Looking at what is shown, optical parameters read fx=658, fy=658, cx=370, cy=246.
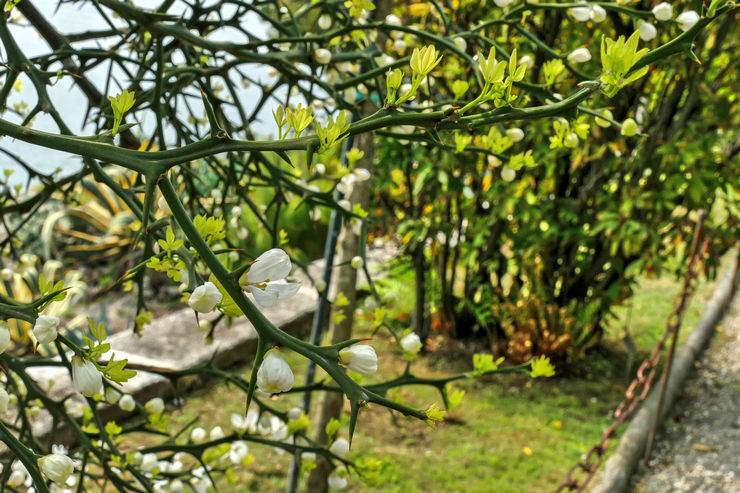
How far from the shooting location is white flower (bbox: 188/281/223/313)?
1.95 feet

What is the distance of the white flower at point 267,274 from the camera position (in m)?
0.59

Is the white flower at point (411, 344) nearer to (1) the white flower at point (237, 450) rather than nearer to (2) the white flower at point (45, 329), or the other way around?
(2) the white flower at point (45, 329)

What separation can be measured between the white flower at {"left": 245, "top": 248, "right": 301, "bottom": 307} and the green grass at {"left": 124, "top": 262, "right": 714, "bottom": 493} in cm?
168

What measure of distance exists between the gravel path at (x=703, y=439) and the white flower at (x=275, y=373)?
250cm

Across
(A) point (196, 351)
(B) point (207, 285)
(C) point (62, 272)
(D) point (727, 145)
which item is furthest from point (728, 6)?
(C) point (62, 272)

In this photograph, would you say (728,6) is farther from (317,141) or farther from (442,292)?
(442,292)

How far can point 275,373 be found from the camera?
1.96ft

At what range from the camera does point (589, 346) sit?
3.97m

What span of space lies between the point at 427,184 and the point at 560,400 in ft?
4.53

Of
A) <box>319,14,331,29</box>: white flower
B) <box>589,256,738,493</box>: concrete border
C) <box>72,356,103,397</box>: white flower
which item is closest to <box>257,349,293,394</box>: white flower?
<box>72,356,103,397</box>: white flower

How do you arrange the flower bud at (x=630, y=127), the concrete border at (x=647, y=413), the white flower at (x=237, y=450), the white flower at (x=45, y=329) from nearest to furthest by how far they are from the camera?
the white flower at (x=45, y=329), the flower bud at (x=630, y=127), the white flower at (x=237, y=450), the concrete border at (x=647, y=413)

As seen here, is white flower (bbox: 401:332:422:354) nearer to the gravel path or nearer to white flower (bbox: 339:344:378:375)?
white flower (bbox: 339:344:378:375)

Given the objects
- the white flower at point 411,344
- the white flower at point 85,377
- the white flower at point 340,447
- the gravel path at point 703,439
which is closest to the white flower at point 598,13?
the white flower at point 411,344

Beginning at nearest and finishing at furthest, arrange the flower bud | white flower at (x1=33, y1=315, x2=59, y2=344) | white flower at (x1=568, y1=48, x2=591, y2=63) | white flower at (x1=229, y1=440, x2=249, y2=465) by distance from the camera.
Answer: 1. white flower at (x1=33, y1=315, x2=59, y2=344)
2. the flower bud
3. white flower at (x1=568, y1=48, x2=591, y2=63)
4. white flower at (x1=229, y1=440, x2=249, y2=465)
